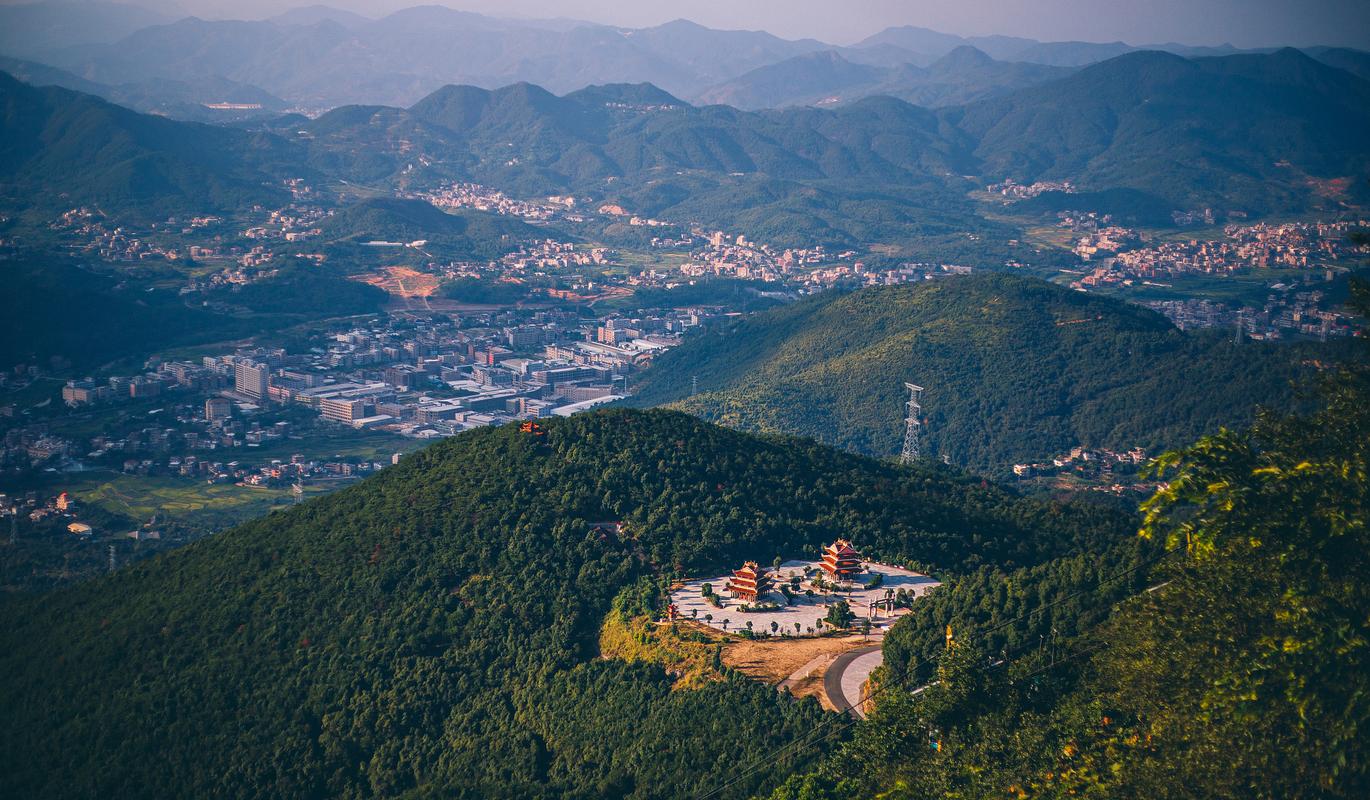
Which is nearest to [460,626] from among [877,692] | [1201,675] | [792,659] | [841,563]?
[792,659]

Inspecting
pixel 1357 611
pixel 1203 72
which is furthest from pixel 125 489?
pixel 1203 72

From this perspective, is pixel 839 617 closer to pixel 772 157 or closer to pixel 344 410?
pixel 344 410

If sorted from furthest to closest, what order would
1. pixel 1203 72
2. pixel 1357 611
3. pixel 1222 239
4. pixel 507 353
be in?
pixel 1203 72
pixel 1222 239
pixel 507 353
pixel 1357 611

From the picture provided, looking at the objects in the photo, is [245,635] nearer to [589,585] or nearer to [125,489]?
[589,585]

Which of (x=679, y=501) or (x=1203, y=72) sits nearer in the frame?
(x=679, y=501)

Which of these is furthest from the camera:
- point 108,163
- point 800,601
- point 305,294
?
point 108,163

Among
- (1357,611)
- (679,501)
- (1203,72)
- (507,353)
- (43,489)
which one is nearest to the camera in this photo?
(1357,611)

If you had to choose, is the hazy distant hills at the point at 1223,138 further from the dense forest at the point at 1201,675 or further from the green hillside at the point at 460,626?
the dense forest at the point at 1201,675
